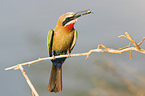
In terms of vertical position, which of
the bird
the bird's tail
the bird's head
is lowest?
the bird's tail

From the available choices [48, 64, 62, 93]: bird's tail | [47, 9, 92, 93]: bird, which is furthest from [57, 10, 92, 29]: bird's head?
[48, 64, 62, 93]: bird's tail

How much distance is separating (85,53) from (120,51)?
0.14 metres

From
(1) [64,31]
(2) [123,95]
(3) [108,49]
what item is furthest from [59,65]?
(2) [123,95]

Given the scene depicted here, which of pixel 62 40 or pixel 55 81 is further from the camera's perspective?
pixel 62 40

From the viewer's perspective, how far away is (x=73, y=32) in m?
1.61

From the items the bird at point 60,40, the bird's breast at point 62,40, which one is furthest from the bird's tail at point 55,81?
the bird's breast at point 62,40

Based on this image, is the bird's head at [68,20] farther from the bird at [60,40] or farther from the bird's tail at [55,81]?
the bird's tail at [55,81]

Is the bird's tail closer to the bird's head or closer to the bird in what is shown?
the bird

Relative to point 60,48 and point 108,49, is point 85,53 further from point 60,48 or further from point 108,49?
point 60,48

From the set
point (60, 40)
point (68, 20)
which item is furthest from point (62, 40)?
point (68, 20)

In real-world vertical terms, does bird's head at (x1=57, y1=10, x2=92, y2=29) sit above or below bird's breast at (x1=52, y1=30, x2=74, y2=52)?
above

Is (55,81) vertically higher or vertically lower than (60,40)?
lower

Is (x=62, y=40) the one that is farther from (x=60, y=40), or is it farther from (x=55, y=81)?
(x=55, y=81)

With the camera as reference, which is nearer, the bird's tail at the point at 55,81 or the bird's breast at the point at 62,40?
the bird's tail at the point at 55,81
